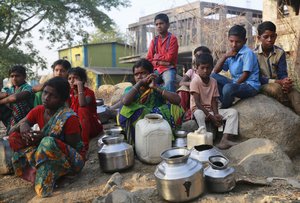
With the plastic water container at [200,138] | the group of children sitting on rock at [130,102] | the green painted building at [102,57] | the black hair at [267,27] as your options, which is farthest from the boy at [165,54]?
the green painted building at [102,57]

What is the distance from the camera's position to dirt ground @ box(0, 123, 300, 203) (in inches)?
87.0

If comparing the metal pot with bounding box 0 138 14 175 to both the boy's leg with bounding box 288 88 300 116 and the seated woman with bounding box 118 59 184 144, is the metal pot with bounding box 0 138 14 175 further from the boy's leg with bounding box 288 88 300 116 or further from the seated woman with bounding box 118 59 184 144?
the boy's leg with bounding box 288 88 300 116

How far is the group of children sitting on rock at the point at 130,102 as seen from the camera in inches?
107

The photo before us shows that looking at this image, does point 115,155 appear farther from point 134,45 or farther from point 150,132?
point 134,45

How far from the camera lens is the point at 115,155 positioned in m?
2.89

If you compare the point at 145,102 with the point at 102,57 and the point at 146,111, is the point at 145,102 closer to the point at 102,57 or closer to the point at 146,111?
the point at 146,111

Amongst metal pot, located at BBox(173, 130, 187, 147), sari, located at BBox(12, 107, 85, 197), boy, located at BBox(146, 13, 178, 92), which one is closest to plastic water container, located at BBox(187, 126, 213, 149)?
metal pot, located at BBox(173, 130, 187, 147)

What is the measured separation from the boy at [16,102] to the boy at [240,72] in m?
2.56

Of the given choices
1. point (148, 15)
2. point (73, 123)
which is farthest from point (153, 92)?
point (148, 15)

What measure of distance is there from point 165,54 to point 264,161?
7.96 feet

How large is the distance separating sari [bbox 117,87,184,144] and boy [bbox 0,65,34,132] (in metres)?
1.35

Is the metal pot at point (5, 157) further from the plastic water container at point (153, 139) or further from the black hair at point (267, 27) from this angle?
the black hair at point (267, 27)

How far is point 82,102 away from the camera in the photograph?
3.62 meters

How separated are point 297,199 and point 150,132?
1476 mm
